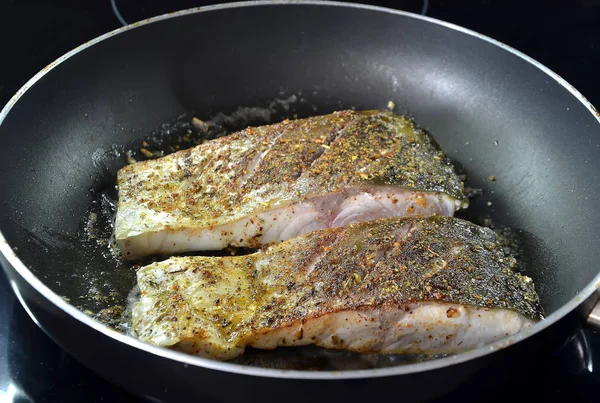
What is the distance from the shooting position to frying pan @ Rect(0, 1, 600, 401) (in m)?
1.68

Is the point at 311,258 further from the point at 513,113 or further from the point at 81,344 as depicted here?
the point at 513,113

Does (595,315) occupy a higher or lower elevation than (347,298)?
higher

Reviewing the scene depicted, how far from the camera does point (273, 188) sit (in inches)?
98.7

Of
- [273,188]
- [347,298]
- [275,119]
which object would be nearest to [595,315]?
[347,298]

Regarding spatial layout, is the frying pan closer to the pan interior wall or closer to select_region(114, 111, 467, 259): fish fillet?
the pan interior wall

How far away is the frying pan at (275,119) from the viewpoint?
5.50 ft

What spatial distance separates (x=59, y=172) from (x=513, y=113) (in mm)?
2074

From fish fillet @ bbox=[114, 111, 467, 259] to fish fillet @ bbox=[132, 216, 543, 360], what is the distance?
0.21 m

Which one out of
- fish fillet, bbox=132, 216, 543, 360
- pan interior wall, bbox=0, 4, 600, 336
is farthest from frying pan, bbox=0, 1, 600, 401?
fish fillet, bbox=132, 216, 543, 360

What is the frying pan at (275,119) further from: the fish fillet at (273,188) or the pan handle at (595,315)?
the fish fillet at (273,188)

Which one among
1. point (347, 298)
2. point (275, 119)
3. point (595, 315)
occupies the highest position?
point (595, 315)

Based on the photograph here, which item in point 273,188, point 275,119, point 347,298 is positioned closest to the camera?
point 347,298

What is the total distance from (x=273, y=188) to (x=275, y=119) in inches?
26.3

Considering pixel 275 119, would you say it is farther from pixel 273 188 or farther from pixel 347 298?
pixel 347 298
